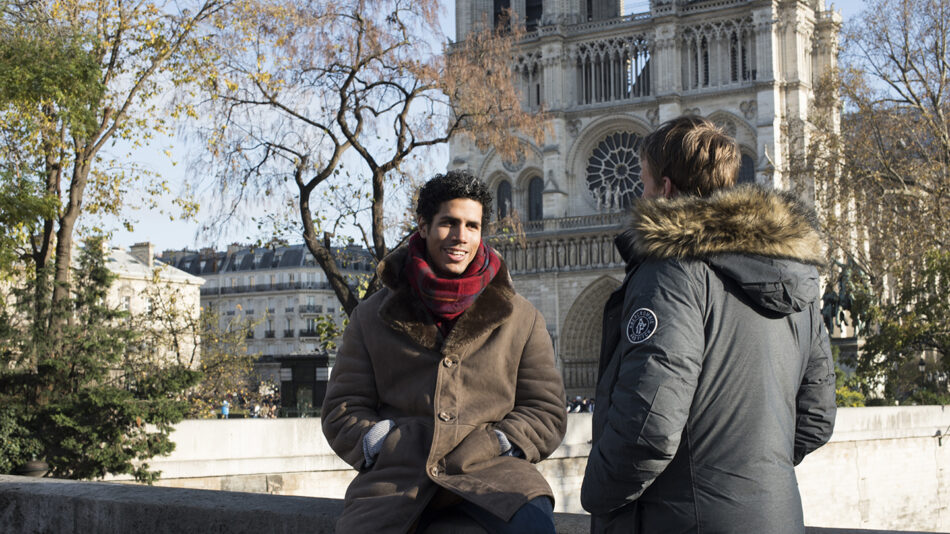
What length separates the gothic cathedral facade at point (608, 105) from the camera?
35438mm

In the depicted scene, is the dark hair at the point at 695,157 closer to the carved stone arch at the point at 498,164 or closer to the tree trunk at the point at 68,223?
the tree trunk at the point at 68,223

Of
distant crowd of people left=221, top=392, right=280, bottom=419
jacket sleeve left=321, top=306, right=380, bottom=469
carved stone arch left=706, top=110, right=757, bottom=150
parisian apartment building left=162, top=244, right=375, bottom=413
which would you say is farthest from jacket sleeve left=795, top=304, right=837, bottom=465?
parisian apartment building left=162, top=244, right=375, bottom=413

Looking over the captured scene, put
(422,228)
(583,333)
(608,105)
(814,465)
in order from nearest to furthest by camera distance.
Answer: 1. (422,228)
2. (814,465)
3. (583,333)
4. (608,105)

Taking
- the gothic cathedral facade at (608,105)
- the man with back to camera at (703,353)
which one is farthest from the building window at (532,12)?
the man with back to camera at (703,353)

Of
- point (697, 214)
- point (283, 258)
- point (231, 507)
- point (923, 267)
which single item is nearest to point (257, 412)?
point (923, 267)

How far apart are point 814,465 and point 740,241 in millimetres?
13082

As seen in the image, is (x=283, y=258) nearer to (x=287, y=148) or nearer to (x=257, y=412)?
(x=257, y=412)

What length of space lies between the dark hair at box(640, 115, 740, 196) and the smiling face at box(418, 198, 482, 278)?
0.72 m

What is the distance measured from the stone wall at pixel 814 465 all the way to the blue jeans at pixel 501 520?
6418 mm

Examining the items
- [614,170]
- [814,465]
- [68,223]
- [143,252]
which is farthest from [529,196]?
[68,223]

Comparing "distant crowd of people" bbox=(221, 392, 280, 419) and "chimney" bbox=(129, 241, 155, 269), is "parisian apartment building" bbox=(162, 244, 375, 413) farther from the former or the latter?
"distant crowd of people" bbox=(221, 392, 280, 419)

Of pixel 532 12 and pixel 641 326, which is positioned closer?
pixel 641 326

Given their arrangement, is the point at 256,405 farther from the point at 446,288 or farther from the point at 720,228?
the point at 720,228

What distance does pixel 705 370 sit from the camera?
240 centimetres
